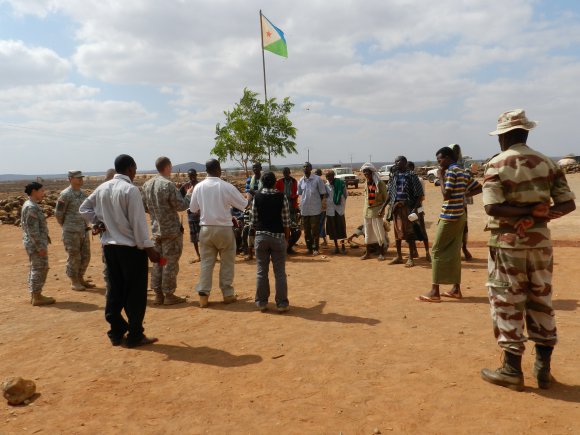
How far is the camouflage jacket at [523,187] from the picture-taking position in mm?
3225

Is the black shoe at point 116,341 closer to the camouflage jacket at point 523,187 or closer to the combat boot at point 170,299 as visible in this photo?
the combat boot at point 170,299

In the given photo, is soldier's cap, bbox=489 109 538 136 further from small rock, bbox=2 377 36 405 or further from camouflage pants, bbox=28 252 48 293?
camouflage pants, bbox=28 252 48 293

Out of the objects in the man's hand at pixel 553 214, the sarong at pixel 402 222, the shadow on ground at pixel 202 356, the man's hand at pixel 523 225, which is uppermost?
the man's hand at pixel 553 214

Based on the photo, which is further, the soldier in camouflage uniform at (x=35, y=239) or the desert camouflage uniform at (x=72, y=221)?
the desert camouflage uniform at (x=72, y=221)

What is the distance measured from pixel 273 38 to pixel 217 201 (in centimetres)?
1774

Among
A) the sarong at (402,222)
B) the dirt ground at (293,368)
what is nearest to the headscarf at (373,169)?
the sarong at (402,222)

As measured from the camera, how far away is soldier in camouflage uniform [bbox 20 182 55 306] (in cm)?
644

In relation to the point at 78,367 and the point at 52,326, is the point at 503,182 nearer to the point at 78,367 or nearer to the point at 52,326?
the point at 78,367

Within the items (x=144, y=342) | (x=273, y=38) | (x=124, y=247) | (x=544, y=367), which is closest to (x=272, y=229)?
(x=124, y=247)

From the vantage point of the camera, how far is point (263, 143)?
3434cm

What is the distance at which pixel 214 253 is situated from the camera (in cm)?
607

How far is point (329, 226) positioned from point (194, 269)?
320 cm

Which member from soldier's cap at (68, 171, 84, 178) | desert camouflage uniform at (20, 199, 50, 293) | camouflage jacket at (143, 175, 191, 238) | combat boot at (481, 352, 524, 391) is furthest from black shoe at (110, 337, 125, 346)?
combat boot at (481, 352, 524, 391)

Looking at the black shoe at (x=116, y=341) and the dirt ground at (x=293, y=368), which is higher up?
the black shoe at (x=116, y=341)
